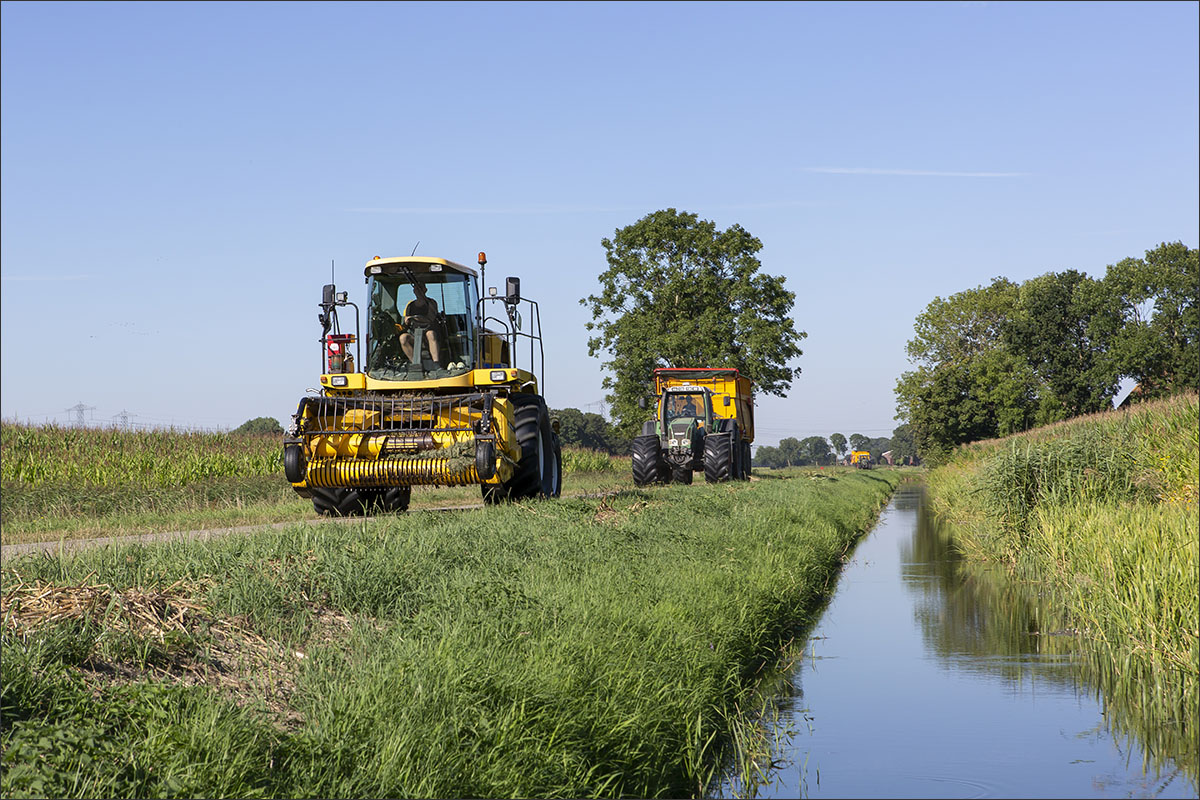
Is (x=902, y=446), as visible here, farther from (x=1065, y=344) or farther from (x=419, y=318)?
(x=419, y=318)

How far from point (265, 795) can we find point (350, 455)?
1109 cm

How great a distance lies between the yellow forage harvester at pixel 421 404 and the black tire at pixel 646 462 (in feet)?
33.9

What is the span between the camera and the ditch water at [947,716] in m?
6.78

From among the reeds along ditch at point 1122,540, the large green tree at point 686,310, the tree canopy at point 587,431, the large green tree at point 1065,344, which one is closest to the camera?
the reeds along ditch at point 1122,540

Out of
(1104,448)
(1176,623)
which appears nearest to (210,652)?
(1176,623)

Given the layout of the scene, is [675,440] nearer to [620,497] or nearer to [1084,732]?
[620,497]

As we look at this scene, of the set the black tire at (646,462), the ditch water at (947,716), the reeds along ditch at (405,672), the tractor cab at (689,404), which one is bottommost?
the ditch water at (947,716)

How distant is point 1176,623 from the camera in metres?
8.91

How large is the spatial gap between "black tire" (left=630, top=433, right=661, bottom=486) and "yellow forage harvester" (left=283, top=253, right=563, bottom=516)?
33.9 ft

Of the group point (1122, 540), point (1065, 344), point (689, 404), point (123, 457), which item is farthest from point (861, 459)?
point (1122, 540)

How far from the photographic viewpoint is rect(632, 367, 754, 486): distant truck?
28.9 m

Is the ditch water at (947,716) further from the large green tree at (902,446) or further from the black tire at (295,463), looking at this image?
the large green tree at (902,446)

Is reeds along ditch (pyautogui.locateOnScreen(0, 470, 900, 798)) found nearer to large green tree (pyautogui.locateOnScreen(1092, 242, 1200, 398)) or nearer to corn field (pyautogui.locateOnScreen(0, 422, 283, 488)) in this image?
corn field (pyautogui.locateOnScreen(0, 422, 283, 488))

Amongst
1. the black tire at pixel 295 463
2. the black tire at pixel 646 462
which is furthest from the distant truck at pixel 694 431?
the black tire at pixel 295 463
